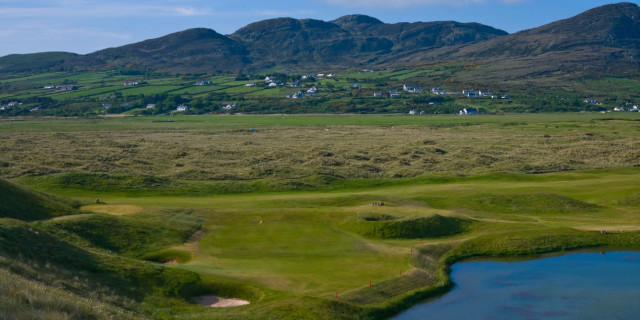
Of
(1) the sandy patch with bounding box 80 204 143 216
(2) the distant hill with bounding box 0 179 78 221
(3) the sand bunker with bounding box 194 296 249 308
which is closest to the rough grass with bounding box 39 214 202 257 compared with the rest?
(1) the sandy patch with bounding box 80 204 143 216

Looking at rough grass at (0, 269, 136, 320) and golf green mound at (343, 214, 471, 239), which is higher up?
rough grass at (0, 269, 136, 320)

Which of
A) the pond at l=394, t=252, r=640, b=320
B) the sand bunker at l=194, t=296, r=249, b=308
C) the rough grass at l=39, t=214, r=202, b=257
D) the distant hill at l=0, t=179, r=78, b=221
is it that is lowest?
the pond at l=394, t=252, r=640, b=320

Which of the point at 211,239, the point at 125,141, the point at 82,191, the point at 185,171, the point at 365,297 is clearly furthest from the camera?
the point at 125,141

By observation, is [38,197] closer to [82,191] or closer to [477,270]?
[82,191]

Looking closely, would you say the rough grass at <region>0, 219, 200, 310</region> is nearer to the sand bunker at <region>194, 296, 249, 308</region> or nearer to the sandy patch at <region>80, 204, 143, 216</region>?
the sand bunker at <region>194, 296, 249, 308</region>

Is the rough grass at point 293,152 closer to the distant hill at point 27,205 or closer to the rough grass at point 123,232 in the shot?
the distant hill at point 27,205

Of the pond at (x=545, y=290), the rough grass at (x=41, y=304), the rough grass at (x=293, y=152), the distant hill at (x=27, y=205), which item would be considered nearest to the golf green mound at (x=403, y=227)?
the pond at (x=545, y=290)

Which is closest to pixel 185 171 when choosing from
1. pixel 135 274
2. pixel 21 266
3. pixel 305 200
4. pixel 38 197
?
pixel 305 200

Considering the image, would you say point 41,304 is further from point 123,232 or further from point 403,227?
point 403,227
